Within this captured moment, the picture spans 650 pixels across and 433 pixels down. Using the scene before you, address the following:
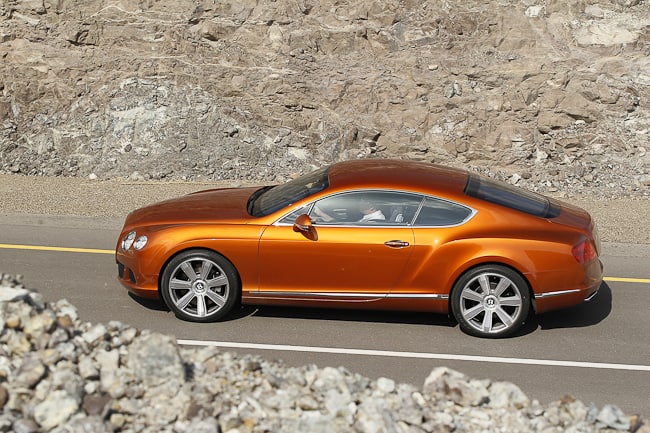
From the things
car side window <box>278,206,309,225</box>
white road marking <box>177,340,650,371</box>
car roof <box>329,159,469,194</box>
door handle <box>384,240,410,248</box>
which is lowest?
white road marking <box>177,340,650,371</box>

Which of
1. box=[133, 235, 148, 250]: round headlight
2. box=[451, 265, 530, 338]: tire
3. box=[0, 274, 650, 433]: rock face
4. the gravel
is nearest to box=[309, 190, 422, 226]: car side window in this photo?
box=[451, 265, 530, 338]: tire

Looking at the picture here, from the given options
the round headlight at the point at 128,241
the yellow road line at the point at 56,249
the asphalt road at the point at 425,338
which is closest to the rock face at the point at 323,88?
the yellow road line at the point at 56,249

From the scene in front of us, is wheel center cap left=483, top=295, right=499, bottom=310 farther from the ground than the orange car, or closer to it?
closer to it

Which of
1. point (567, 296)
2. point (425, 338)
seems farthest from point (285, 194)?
point (567, 296)

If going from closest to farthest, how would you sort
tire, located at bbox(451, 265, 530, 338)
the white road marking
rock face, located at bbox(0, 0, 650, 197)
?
the white road marking, tire, located at bbox(451, 265, 530, 338), rock face, located at bbox(0, 0, 650, 197)

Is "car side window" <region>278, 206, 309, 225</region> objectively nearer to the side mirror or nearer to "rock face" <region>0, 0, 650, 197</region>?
the side mirror

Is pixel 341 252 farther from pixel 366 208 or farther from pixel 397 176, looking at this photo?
pixel 397 176

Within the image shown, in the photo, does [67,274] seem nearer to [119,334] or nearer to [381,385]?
[119,334]

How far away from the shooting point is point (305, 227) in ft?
28.2

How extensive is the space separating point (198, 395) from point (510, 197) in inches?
Result: 184

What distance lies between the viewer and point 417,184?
8883mm

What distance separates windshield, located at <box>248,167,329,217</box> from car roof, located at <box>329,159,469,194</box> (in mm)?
148

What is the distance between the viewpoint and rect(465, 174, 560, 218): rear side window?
895cm

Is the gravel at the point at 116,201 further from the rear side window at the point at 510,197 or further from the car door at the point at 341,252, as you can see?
the car door at the point at 341,252
